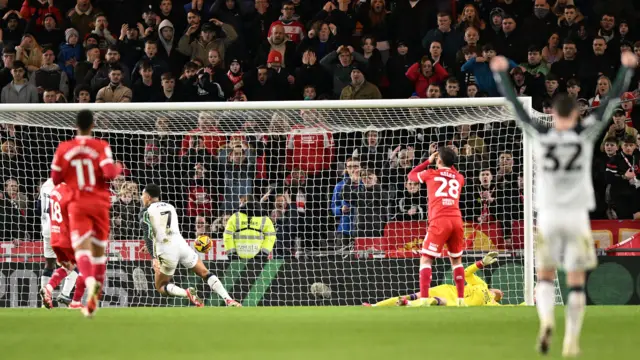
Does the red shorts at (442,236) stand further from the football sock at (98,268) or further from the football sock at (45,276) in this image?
the football sock at (45,276)

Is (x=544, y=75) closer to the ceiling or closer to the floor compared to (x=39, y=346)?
closer to the ceiling

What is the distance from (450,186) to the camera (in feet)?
43.3

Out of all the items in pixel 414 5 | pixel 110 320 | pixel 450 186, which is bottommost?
pixel 110 320

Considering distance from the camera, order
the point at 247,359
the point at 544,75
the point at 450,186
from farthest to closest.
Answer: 1. the point at 544,75
2. the point at 450,186
3. the point at 247,359

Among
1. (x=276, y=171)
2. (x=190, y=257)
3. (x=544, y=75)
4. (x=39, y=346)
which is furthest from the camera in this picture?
(x=544, y=75)

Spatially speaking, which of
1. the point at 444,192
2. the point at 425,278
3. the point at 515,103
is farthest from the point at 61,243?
the point at 515,103

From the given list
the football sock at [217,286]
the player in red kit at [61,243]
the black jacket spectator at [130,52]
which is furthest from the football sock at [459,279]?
the black jacket spectator at [130,52]

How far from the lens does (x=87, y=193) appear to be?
397 inches

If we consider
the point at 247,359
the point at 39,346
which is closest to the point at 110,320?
the point at 39,346

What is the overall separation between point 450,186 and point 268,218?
281 cm

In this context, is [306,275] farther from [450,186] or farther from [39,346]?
[39,346]

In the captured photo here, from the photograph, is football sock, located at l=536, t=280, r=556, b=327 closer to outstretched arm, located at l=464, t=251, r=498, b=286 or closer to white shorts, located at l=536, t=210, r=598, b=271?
white shorts, located at l=536, t=210, r=598, b=271

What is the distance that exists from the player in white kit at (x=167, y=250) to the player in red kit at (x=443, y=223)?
2592 mm

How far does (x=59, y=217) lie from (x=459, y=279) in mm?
4714
